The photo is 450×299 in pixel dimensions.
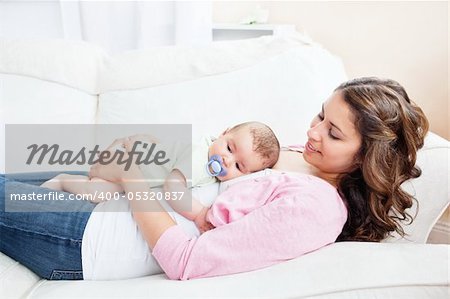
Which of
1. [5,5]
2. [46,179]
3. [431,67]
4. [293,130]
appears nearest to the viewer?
[46,179]

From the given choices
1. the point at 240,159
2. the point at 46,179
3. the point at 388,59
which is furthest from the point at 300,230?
the point at 388,59

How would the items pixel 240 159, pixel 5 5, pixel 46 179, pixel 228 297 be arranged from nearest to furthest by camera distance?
pixel 228 297, pixel 240 159, pixel 46 179, pixel 5 5

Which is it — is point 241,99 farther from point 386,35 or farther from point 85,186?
point 386,35

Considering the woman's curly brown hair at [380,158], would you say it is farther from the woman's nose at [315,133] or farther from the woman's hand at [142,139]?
the woman's hand at [142,139]

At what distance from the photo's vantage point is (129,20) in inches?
86.9

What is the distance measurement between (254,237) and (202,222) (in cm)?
18

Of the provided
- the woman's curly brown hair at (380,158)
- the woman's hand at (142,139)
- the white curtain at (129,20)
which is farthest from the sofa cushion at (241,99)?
the white curtain at (129,20)

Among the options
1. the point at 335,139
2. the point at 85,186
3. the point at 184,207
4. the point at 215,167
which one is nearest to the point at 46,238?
the point at 85,186

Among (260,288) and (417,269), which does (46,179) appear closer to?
(260,288)

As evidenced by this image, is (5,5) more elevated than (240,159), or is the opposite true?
(5,5)

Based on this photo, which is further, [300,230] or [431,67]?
[431,67]

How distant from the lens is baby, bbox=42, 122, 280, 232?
3.72 feet

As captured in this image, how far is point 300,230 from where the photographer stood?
0.93 metres

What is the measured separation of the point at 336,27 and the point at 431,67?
0.51 m
